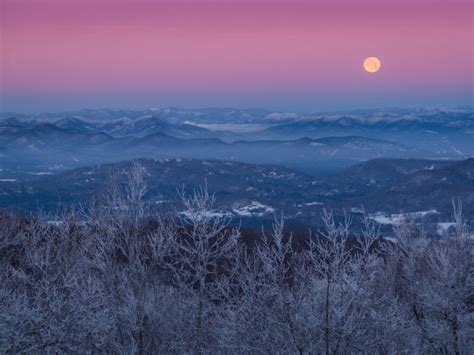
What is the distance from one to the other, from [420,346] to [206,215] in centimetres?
1032

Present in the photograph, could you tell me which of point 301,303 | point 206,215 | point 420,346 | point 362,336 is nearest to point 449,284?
point 420,346

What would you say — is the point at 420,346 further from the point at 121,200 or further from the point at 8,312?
the point at 8,312

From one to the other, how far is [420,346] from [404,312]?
9.15 feet

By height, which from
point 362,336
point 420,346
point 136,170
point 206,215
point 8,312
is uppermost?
point 136,170

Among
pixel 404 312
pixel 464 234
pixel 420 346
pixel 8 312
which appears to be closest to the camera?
pixel 8 312

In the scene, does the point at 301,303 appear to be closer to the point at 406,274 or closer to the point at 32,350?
the point at 32,350

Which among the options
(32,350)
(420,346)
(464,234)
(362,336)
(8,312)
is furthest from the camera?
(464,234)

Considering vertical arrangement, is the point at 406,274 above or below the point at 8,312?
below

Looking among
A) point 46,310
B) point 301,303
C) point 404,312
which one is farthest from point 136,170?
point 404,312

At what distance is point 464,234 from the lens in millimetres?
31703

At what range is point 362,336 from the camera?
21.6 m

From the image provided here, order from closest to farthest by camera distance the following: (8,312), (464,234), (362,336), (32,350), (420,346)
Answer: (32,350) < (8,312) < (362,336) < (420,346) < (464,234)

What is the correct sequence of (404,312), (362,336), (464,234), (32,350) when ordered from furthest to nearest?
(464,234), (404,312), (362,336), (32,350)

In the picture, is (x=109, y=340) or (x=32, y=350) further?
(x=109, y=340)
